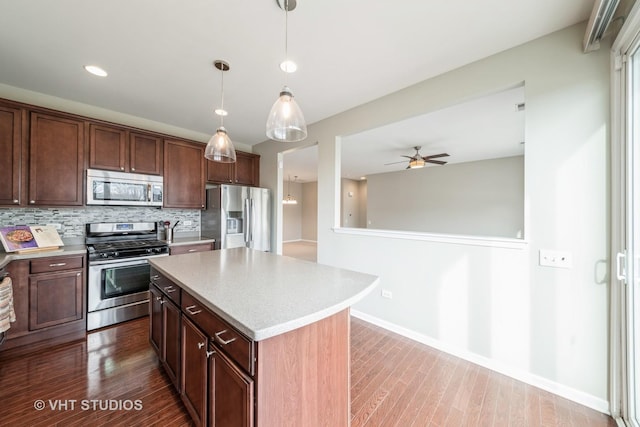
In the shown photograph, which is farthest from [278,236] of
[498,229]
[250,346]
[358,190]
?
[358,190]

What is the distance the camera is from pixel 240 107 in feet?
10.1

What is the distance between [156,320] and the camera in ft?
6.52

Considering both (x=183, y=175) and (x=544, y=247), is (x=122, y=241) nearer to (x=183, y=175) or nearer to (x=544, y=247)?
(x=183, y=175)

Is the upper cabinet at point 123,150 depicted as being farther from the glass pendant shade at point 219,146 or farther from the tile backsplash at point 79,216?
the glass pendant shade at point 219,146

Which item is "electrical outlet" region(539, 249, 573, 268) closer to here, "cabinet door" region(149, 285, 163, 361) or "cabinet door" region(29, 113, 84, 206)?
"cabinet door" region(149, 285, 163, 361)

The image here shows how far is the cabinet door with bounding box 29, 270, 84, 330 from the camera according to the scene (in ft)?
7.58

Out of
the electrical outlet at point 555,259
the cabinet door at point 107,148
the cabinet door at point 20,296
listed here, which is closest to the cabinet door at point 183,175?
the cabinet door at point 107,148

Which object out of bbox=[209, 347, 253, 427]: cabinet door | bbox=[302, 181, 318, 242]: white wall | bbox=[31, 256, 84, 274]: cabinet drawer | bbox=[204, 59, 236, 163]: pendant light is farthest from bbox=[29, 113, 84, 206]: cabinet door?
bbox=[302, 181, 318, 242]: white wall

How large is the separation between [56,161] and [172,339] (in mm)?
2551

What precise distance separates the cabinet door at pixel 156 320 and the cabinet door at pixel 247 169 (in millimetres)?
2587

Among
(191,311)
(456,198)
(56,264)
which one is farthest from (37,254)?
(456,198)

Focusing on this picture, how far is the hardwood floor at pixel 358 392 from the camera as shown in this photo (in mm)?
1559

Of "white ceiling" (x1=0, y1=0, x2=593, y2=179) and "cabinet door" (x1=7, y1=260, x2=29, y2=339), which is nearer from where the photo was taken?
"white ceiling" (x1=0, y1=0, x2=593, y2=179)

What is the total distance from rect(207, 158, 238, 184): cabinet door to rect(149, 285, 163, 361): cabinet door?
229 centimetres
